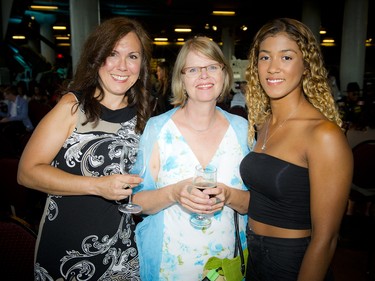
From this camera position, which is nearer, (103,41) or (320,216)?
(320,216)

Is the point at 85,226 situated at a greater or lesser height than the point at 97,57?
lesser

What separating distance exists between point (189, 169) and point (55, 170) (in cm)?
73

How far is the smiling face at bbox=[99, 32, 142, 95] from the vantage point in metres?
1.91

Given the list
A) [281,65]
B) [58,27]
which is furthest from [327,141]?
[58,27]

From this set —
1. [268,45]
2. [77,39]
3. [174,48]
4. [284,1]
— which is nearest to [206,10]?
[284,1]

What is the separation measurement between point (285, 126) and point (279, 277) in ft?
2.63

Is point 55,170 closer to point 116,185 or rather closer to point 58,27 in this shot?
point 116,185

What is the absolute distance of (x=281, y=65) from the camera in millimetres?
1822

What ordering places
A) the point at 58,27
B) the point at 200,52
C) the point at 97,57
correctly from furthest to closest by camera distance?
the point at 58,27
the point at 200,52
the point at 97,57

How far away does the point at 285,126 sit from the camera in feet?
6.13

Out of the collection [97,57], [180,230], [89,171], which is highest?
[97,57]

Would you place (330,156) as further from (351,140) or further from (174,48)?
(174,48)

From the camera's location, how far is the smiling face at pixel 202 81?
200 cm

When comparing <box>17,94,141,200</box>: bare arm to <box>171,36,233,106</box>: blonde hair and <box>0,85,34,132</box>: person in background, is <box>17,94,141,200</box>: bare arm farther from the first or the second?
<box>0,85,34,132</box>: person in background
